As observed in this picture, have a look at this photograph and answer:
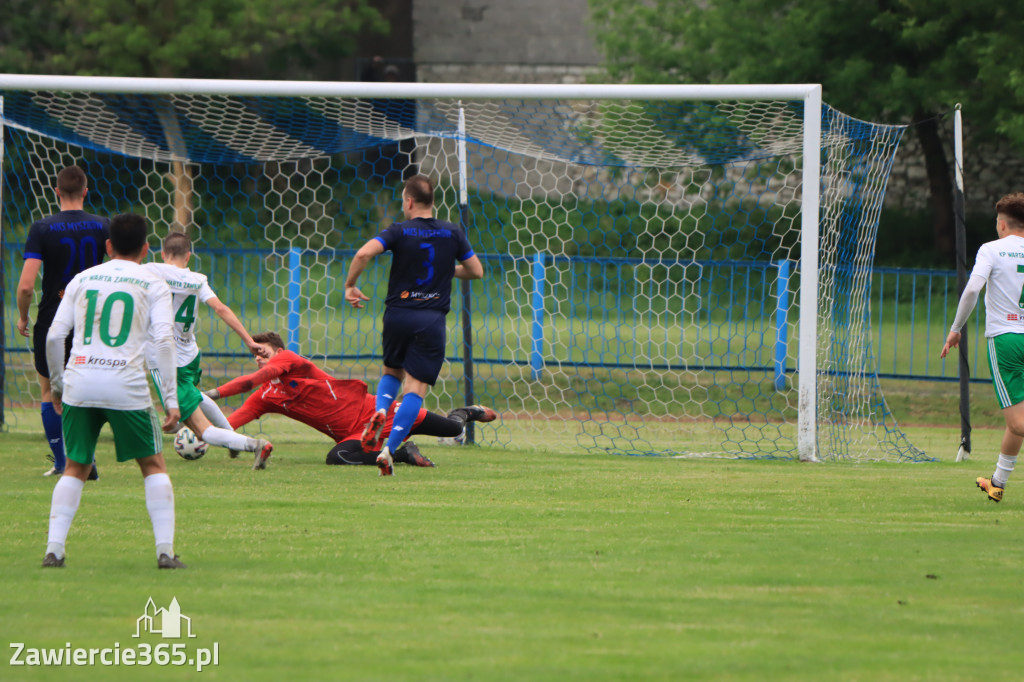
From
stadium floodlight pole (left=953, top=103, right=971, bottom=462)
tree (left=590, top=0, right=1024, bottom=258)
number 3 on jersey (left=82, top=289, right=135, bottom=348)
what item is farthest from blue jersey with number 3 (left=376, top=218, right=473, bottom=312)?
tree (left=590, top=0, right=1024, bottom=258)

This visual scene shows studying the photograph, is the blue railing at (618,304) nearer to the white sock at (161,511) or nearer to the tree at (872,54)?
the tree at (872,54)

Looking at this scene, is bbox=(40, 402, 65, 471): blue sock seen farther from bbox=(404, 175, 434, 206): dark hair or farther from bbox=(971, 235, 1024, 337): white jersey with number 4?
bbox=(971, 235, 1024, 337): white jersey with number 4

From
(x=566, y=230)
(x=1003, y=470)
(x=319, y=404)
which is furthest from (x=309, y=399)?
(x=566, y=230)

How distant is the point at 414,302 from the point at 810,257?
328 cm

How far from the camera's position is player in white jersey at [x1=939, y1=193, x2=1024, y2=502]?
6.98 metres

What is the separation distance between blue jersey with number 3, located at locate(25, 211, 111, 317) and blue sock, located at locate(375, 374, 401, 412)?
2047mm

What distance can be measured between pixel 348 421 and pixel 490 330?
4.94 metres

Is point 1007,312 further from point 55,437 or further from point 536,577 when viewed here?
point 55,437

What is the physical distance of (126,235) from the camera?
5.15 meters

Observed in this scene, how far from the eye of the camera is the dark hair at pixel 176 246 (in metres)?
8.10

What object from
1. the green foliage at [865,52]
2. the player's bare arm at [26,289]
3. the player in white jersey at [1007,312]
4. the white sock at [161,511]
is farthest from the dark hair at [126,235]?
the green foliage at [865,52]

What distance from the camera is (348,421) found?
8.91 m

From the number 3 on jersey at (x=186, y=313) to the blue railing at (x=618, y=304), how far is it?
18.0 feet

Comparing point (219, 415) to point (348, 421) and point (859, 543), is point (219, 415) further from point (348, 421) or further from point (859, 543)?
point (859, 543)
